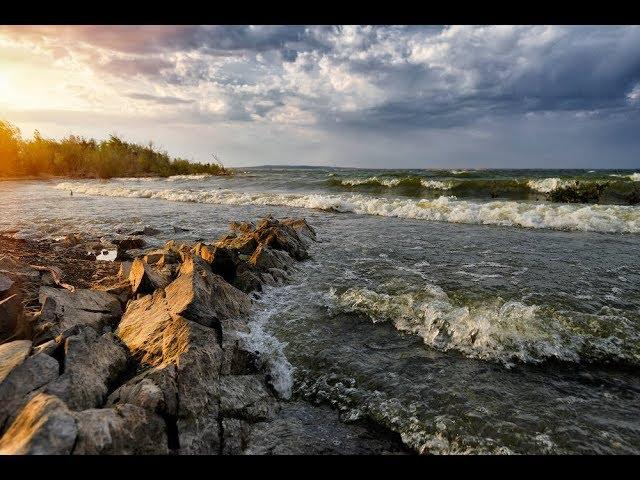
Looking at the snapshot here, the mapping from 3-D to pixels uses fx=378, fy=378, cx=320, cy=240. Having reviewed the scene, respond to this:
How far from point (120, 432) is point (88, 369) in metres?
1.09

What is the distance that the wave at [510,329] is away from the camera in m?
5.30

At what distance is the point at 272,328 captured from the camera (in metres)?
6.23

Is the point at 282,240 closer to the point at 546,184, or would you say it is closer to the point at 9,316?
the point at 9,316

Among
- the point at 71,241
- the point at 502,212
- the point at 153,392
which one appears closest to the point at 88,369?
the point at 153,392

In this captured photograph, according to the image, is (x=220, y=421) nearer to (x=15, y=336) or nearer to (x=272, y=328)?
(x=272, y=328)

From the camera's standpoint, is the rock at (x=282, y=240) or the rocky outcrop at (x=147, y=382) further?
the rock at (x=282, y=240)

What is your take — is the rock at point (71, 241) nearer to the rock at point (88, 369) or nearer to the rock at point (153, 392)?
the rock at point (88, 369)

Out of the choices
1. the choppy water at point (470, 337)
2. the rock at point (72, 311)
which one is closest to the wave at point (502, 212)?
the choppy water at point (470, 337)

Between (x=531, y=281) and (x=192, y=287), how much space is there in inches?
273

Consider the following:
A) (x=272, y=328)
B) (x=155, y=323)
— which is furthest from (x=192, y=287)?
(x=272, y=328)

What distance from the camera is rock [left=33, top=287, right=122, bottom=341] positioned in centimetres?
502

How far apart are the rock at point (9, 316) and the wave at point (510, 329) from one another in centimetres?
477

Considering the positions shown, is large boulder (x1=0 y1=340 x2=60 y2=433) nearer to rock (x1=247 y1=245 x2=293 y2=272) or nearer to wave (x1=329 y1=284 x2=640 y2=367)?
wave (x1=329 y1=284 x2=640 y2=367)

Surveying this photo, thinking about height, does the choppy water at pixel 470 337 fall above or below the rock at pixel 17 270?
below
